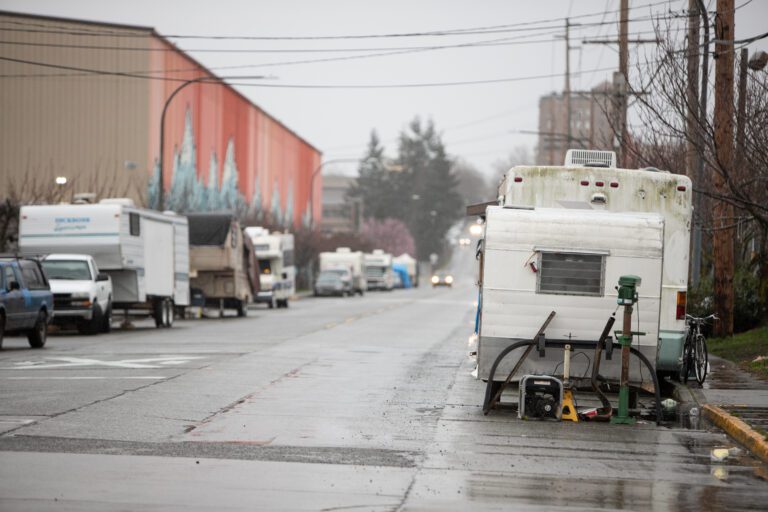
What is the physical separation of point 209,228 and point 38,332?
15774 millimetres

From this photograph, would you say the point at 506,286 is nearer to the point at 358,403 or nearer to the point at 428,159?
the point at 358,403

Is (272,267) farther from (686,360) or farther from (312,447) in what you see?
(312,447)

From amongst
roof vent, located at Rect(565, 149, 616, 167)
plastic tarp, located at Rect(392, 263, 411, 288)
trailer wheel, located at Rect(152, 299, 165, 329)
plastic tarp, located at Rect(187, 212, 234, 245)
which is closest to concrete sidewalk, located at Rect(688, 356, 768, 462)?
roof vent, located at Rect(565, 149, 616, 167)

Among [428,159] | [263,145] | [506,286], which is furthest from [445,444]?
[428,159]

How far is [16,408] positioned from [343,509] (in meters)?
7.00

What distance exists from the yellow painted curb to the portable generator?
1.89 meters

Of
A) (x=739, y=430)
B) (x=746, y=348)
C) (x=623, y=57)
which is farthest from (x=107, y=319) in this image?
(x=739, y=430)

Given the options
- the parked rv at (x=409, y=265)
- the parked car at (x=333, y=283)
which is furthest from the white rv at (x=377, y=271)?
the parked car at (x=333, y=283)

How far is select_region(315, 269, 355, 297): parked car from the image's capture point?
3002 inches

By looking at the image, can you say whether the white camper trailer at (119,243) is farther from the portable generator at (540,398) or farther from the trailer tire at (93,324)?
the portable generator at (540,398)

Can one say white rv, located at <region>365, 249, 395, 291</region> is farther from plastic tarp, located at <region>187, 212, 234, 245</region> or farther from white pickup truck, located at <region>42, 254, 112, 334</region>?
white pickup truck, located at <region>42, 254, 112, 334</region>

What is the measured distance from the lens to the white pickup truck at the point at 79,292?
30344 millimetres

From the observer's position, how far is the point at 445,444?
12.7 meters

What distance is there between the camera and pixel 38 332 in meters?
25.8
